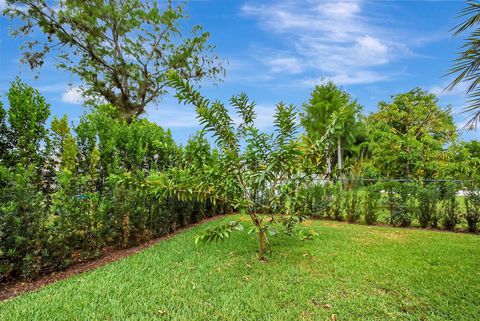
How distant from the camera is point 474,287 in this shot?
294 cm

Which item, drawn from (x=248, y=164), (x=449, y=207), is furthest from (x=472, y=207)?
(x=248, y=164)

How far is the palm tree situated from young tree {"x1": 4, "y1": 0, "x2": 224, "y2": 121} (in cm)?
1314

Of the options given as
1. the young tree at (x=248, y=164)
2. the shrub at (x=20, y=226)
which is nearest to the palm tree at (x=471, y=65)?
the young tree at (x=248, y=164)

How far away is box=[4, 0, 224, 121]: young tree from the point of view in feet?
42.3

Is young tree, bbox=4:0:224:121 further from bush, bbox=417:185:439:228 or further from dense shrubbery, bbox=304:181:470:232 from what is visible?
bush, bbox=417:185:439:228

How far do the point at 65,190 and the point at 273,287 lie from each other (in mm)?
2884

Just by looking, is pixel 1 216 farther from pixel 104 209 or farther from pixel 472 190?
pixel 472 190

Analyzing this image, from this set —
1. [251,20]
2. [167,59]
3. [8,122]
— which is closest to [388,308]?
[8,122]

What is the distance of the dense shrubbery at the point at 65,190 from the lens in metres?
3.17

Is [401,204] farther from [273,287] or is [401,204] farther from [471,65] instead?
[273,287]

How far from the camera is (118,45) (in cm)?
1462

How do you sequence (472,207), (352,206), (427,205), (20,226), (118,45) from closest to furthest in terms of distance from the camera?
1. (20,226)
2. (472,207)
3. (427,205)
4. (352,206)
5. (118,45)

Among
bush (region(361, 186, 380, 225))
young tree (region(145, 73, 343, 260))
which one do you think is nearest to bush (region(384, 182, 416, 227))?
bush (region(361, 186, 380, 225))

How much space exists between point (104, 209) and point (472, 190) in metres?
7.66
